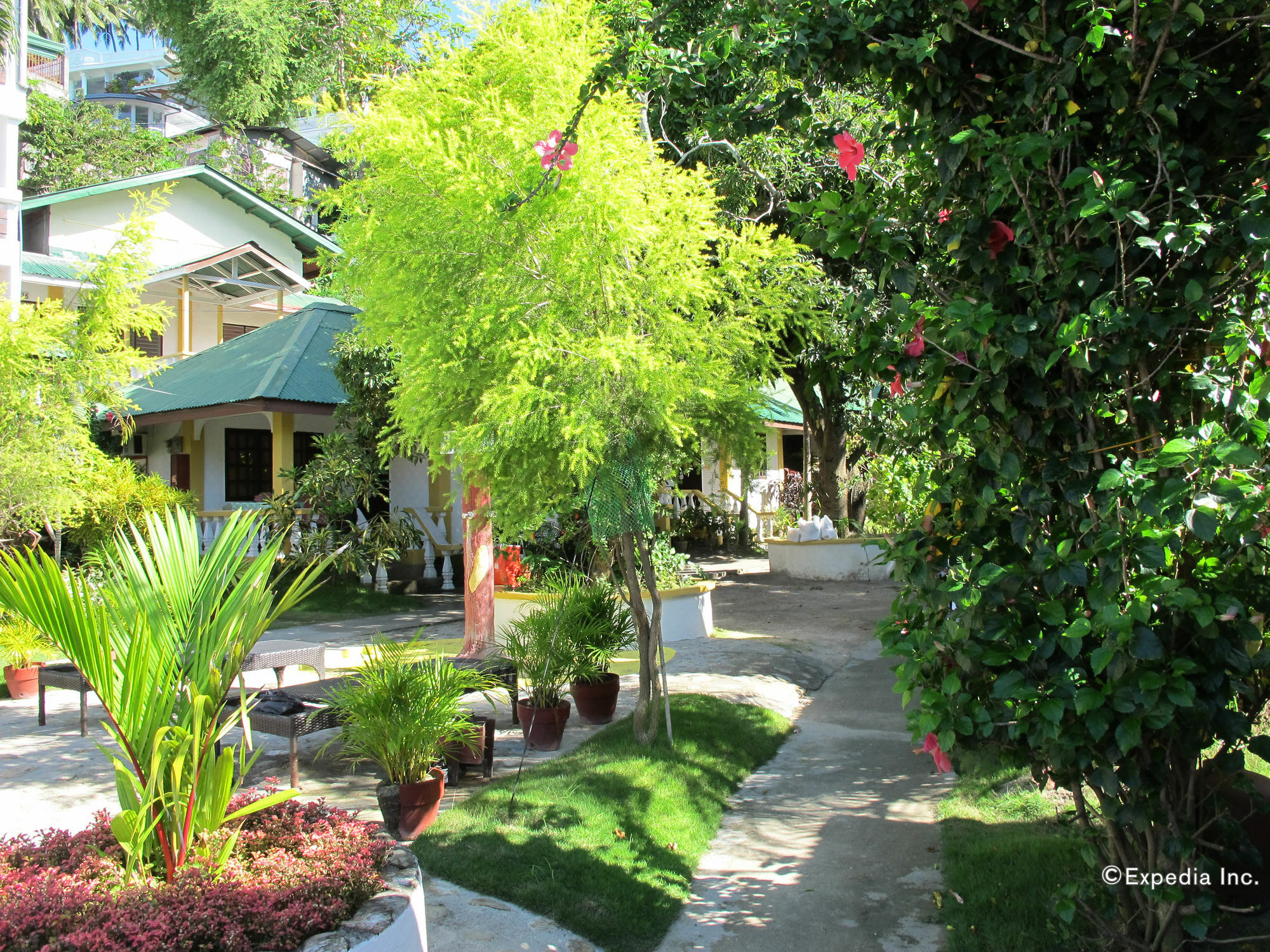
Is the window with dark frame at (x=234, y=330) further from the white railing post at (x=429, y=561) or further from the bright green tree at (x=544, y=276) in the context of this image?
the bright green tree at (x=544, y=276)

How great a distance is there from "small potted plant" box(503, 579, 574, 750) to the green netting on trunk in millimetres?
1217

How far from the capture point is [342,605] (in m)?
15.5

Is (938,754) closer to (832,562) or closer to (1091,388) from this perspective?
(1091,388)

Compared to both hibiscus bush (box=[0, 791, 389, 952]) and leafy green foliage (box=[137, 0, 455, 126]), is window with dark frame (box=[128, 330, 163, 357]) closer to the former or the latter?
leafy green foliage (box=[137, 0, 455, 126])

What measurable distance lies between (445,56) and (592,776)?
5.23 m

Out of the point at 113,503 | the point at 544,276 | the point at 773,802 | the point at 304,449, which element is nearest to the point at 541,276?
the point at 544,276

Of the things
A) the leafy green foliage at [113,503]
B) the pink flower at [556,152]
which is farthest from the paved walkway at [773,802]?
the leafy green foliage at [113,503]

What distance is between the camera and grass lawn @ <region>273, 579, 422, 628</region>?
14633mm

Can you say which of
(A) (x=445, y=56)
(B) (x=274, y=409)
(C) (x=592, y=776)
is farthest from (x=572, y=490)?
(B) (x=274, y=409)

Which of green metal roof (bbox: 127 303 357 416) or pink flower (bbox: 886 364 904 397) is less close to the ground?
green metal roof (bbox: 127 303 357 416)

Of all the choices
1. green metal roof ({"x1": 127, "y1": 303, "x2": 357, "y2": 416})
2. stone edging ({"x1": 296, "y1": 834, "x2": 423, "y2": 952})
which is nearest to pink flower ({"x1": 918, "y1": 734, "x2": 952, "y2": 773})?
stone edging ({"x1": 296, "y1": 834, "x2": 423, "y2": 952})

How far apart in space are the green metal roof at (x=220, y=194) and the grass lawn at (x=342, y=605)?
6.99 meters

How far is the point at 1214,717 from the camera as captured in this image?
9.25 feet

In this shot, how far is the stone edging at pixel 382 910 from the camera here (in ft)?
9.78
